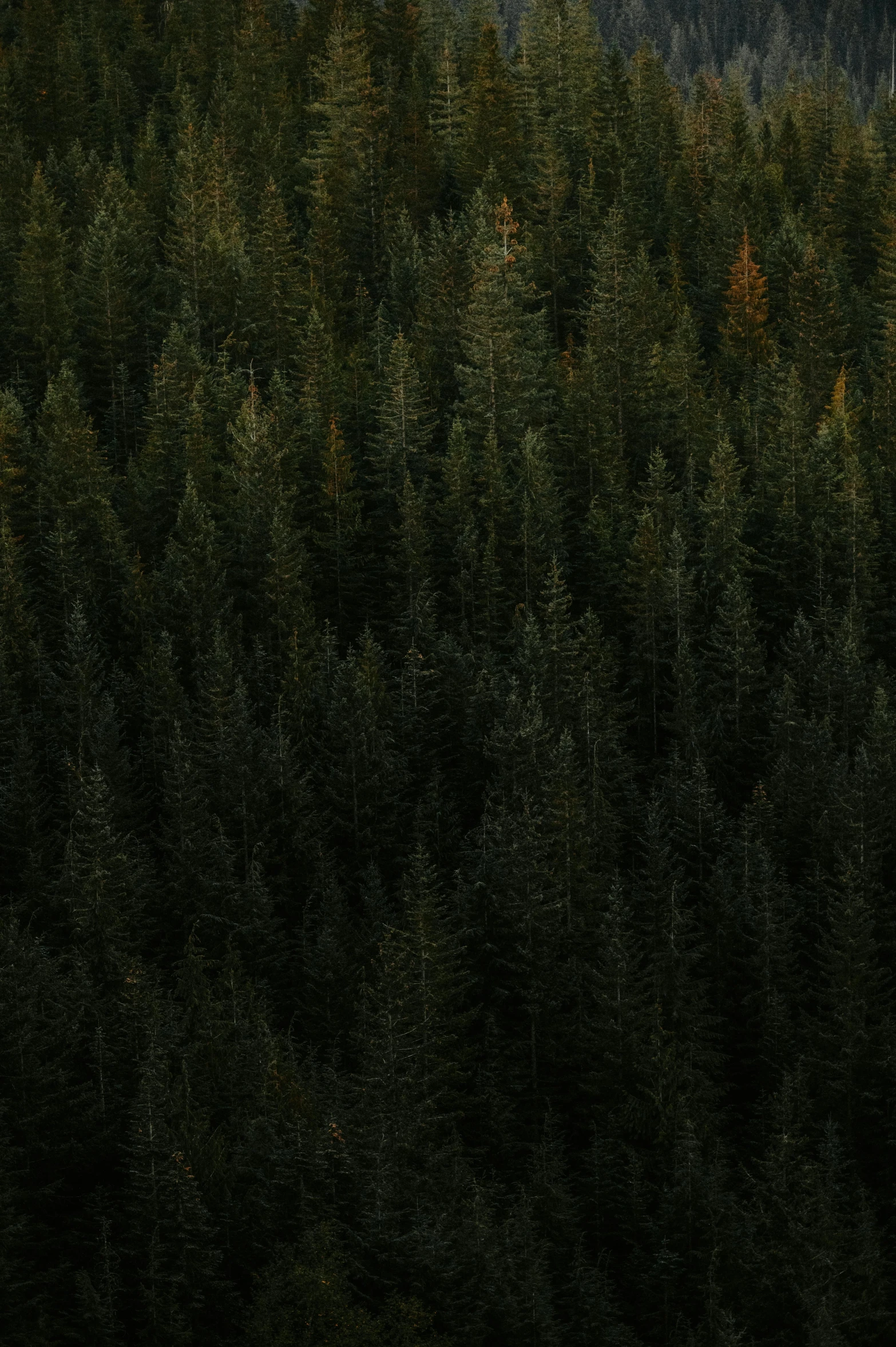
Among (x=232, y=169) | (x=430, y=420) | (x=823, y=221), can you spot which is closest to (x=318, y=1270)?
(x=430, y=420)

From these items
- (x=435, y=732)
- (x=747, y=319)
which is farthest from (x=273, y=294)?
(x=435, y=732)

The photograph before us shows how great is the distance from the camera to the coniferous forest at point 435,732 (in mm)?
46938

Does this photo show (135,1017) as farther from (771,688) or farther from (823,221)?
(823,221)

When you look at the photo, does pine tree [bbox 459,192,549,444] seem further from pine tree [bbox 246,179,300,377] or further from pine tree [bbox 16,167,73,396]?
pine tree [bbox 16,167,73,396]

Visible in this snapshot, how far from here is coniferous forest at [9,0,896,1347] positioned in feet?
154

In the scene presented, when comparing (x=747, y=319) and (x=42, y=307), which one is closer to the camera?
(x=42, y=307)

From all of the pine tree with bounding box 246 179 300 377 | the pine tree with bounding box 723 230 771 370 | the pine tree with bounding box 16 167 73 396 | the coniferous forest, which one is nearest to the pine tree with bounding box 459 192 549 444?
the coniferous forest

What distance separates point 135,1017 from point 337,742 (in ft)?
57.2

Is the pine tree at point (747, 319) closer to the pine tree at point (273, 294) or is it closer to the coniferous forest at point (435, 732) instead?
the coniferous forest at point (435, 732)

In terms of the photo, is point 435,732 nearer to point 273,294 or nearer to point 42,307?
point 273,294

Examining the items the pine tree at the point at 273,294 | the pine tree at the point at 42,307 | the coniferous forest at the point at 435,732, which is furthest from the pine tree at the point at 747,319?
the pine tree at the point at 42,307

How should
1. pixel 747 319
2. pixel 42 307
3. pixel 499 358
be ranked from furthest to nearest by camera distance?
1. pixel 747 319
2. pixel 42 307
3. pixel 499 358

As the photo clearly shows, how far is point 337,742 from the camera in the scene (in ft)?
214

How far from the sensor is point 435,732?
67.8m
